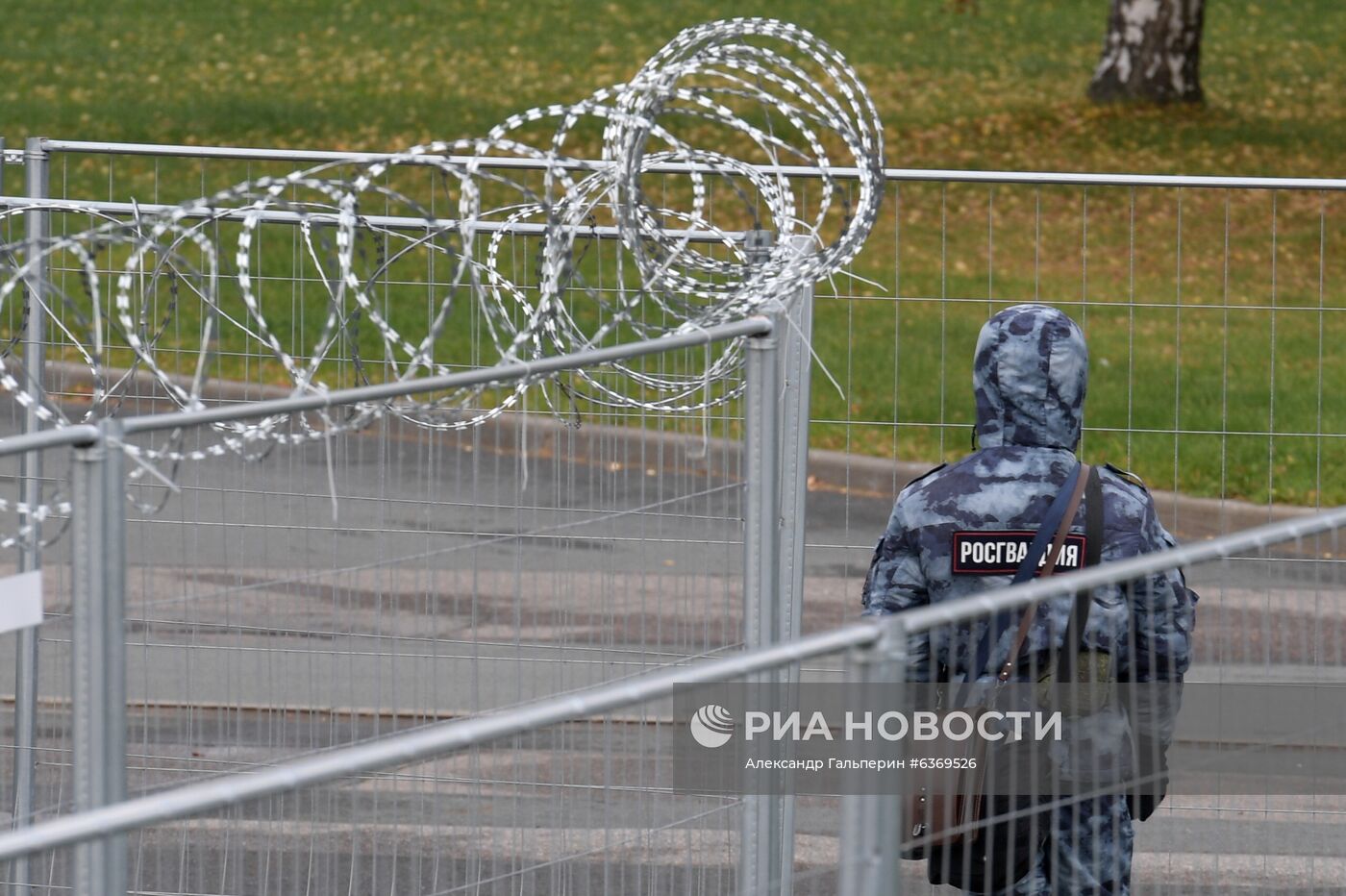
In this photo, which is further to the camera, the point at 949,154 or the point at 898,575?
the point at 949,154

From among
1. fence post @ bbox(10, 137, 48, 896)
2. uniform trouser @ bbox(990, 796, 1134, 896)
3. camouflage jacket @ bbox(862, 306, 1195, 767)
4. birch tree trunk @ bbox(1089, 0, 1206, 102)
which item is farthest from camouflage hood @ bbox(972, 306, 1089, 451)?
birch tree trunk @ bbox(1089, 0, 1206, 102)

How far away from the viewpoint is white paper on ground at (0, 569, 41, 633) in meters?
3.93

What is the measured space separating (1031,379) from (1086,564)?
1.31 feet

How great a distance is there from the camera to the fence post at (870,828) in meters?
2.78

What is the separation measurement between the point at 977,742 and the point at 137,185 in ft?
47.8

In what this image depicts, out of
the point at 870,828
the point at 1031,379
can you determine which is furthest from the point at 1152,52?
the point at 870,828

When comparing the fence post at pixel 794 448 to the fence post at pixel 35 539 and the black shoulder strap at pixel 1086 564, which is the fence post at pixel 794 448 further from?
the fence post at pixel 35 539

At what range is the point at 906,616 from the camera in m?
2.83

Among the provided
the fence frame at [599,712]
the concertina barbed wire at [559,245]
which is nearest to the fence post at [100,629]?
the concertina barbed wire at [559,245]

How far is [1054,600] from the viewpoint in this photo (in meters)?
3.99

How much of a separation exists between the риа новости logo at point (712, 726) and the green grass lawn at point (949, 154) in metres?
2.11

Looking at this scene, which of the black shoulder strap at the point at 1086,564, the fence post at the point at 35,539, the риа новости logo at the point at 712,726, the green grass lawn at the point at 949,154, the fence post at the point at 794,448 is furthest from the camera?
the green grass lawn at the point at 949,154

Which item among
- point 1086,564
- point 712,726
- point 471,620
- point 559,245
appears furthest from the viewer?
point 471,620

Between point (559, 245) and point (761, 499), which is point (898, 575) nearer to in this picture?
point (761, 499)
